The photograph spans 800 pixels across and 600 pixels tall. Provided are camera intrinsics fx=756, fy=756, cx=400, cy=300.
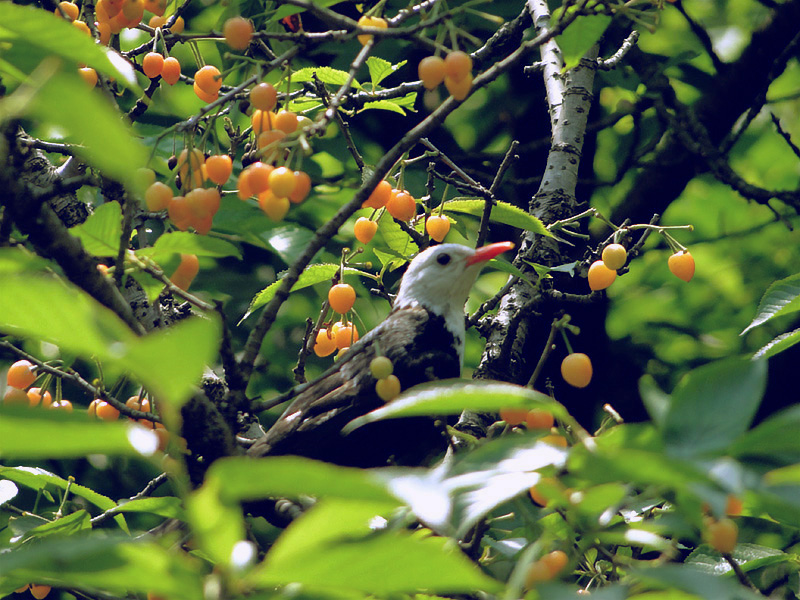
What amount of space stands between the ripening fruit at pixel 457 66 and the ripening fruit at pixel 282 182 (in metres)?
0.48

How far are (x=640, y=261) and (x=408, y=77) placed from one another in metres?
2.22

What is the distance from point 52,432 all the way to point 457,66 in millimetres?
1367

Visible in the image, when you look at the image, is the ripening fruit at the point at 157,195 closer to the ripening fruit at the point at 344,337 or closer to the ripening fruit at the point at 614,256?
the ripening fruit at the point at 344,337

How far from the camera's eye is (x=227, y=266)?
5.07 m

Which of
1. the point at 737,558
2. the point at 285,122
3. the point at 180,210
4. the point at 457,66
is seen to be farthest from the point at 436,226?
the point at 737,558

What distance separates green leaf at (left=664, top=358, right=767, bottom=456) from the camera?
41.6 inches

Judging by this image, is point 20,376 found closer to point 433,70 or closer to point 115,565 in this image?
point 433,70

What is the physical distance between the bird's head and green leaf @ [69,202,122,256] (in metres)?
2.06

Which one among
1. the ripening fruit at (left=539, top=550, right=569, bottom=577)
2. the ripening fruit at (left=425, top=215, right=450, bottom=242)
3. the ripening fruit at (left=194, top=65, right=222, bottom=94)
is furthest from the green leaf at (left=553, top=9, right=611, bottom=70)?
the ripening fruit at (left=539, top=550, right=569, bottom=577)

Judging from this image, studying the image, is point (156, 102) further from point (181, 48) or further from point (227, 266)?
point (227, 266)

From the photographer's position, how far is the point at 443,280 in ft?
12.9

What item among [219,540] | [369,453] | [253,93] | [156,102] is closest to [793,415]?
[219,540]

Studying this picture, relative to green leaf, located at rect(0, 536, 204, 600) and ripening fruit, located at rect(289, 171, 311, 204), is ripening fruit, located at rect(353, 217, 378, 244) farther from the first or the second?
green leaf, located at rect(0, 536, 204, 600)

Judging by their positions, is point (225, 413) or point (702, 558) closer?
point (225, 413)
